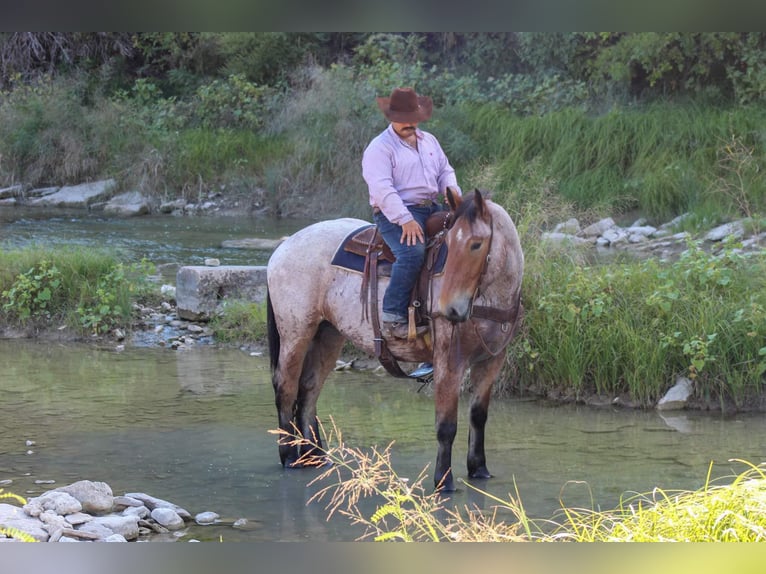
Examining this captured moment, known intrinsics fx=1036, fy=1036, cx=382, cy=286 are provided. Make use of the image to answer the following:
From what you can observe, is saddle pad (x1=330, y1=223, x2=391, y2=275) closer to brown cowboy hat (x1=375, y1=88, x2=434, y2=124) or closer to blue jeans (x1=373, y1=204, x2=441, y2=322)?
blue jeans (x1=373, y1=204, x2=441, y2=322)

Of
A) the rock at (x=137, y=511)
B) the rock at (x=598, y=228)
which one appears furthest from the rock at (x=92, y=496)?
the rock at (x=598, y=228)

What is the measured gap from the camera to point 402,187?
18.1 ft

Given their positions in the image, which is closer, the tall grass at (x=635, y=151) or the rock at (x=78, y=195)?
the tall grass at (x=635, y=151)

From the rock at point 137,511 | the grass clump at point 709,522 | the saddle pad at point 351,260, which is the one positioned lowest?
the rock at point 137,511

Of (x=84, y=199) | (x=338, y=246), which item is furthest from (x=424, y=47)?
(x=338, y=246)

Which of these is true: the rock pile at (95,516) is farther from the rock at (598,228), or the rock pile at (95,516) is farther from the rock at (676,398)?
the rock at (598,228)

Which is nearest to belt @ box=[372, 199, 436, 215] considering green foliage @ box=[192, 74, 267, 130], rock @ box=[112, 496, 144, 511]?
rock @ box=[112, 496, 144, 511]

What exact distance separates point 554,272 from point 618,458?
1.99 metres

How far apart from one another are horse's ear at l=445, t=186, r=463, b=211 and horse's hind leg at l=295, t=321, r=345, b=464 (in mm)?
1347

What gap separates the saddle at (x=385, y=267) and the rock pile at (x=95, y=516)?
1.36 metres

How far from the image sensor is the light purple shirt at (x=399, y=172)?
5387 millimetres

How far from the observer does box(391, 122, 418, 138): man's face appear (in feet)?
17.9

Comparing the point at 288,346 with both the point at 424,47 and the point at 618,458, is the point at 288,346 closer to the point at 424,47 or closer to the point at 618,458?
the point at 618,458

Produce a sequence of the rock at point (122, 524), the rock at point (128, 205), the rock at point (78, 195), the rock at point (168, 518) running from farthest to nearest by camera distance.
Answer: the rock at point (78, 195), the rock at point (128, 205), the rock at point (168, 518), the rock at point (122, 524)
